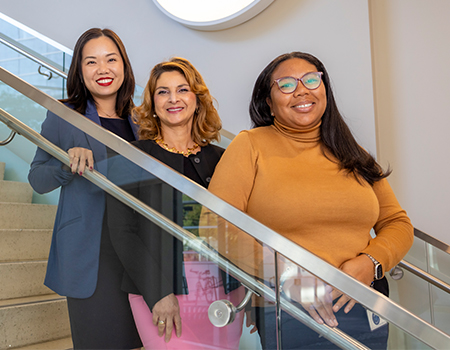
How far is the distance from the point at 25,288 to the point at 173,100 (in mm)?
1290

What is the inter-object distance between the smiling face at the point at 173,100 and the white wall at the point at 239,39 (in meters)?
1.68

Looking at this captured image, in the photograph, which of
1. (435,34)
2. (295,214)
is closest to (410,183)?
(435,34)

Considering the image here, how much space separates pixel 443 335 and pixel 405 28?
2.66 meters

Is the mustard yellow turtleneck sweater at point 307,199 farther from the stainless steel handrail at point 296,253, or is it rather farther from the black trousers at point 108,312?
the black trousers at point 108,312

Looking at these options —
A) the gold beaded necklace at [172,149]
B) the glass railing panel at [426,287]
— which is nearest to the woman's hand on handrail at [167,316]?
the gold beaded necklace at [172,149]

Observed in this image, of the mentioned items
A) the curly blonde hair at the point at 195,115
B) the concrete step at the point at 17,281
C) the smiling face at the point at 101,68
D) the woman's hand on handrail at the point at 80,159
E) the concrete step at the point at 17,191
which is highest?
the smiling face at the point at 101,68

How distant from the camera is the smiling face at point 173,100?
167 cm

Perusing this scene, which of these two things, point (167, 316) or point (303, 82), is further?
point (303, 82)

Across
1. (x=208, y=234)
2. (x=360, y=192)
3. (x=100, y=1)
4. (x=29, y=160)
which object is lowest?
(x=208, y=234)

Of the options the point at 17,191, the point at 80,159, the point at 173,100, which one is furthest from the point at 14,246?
the point at 173,100

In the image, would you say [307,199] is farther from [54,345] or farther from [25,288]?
[25,288]

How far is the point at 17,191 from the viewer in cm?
197

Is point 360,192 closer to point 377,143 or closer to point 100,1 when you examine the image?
point 377,143

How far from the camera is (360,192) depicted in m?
1.50
